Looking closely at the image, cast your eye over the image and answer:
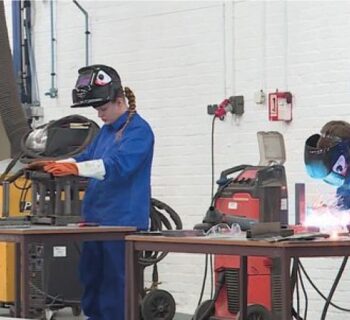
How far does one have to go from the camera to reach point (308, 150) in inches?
152

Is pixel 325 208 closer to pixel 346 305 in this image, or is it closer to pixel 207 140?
pixel 346 305

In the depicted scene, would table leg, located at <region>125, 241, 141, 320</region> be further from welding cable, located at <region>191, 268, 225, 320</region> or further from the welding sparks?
welding cable, located at <region>191, 268, 225, 320</region>

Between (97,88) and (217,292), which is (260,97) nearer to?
(217,292)

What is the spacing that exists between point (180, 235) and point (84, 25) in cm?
376

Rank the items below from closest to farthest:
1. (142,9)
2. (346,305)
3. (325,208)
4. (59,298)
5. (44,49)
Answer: (325,208), (346,305), (59,298), (142,9), (44,49)

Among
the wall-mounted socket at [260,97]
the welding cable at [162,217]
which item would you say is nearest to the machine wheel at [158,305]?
the welding cable at [162,217]

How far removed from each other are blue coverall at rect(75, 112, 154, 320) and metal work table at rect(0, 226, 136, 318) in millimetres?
173

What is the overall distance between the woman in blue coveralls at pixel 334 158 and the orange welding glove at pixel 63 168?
1.04 m

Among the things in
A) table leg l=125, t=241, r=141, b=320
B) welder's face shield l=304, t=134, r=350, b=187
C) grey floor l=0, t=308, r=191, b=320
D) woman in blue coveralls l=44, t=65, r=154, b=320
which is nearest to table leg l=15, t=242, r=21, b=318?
woman in blue coveralls l=44, t=65, r=154, b=320

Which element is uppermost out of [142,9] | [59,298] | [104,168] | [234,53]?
[142,9]

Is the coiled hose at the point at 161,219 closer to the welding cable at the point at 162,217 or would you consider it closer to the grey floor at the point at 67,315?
the welding cable at the point at 162,217

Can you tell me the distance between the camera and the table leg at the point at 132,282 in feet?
11.6

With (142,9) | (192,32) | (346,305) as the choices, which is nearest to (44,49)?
(142,9)

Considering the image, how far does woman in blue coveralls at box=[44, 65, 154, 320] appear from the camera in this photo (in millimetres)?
3904
